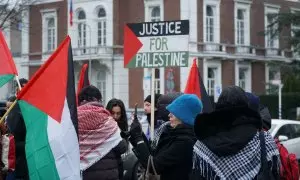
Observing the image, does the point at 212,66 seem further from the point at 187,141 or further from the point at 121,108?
the point at 187,141

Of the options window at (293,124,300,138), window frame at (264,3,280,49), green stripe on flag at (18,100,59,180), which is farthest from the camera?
window frame at (264,3,280,49)

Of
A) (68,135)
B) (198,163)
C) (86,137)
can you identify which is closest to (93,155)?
(86,137)

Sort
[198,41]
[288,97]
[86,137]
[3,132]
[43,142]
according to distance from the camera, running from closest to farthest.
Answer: [43,142]
[86,137]
[3,132]
[288,97]
[198,41]

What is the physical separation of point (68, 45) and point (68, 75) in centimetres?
29

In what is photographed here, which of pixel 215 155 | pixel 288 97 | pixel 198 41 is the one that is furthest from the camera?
pixel 198 41

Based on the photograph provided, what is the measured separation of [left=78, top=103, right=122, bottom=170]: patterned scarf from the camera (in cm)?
712

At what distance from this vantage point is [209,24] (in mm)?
48000

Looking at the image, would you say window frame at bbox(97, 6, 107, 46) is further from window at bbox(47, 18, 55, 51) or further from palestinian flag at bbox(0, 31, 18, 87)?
palestinian flag at bbox(0, 31, 18, 87)

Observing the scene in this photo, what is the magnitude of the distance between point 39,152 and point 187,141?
1194mm

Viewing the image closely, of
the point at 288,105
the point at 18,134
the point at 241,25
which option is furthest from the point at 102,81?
the point at 18,134

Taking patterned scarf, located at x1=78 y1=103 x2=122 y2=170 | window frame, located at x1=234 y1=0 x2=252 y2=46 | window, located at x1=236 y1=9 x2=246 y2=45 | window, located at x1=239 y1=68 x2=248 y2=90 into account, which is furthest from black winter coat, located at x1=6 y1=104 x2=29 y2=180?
window, located at x1=236 y1=9 x2=246 y2=45

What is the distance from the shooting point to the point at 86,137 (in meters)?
7.13

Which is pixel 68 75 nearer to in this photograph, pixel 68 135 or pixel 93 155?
pixel 68 135

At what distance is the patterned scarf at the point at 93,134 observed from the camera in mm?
7117
